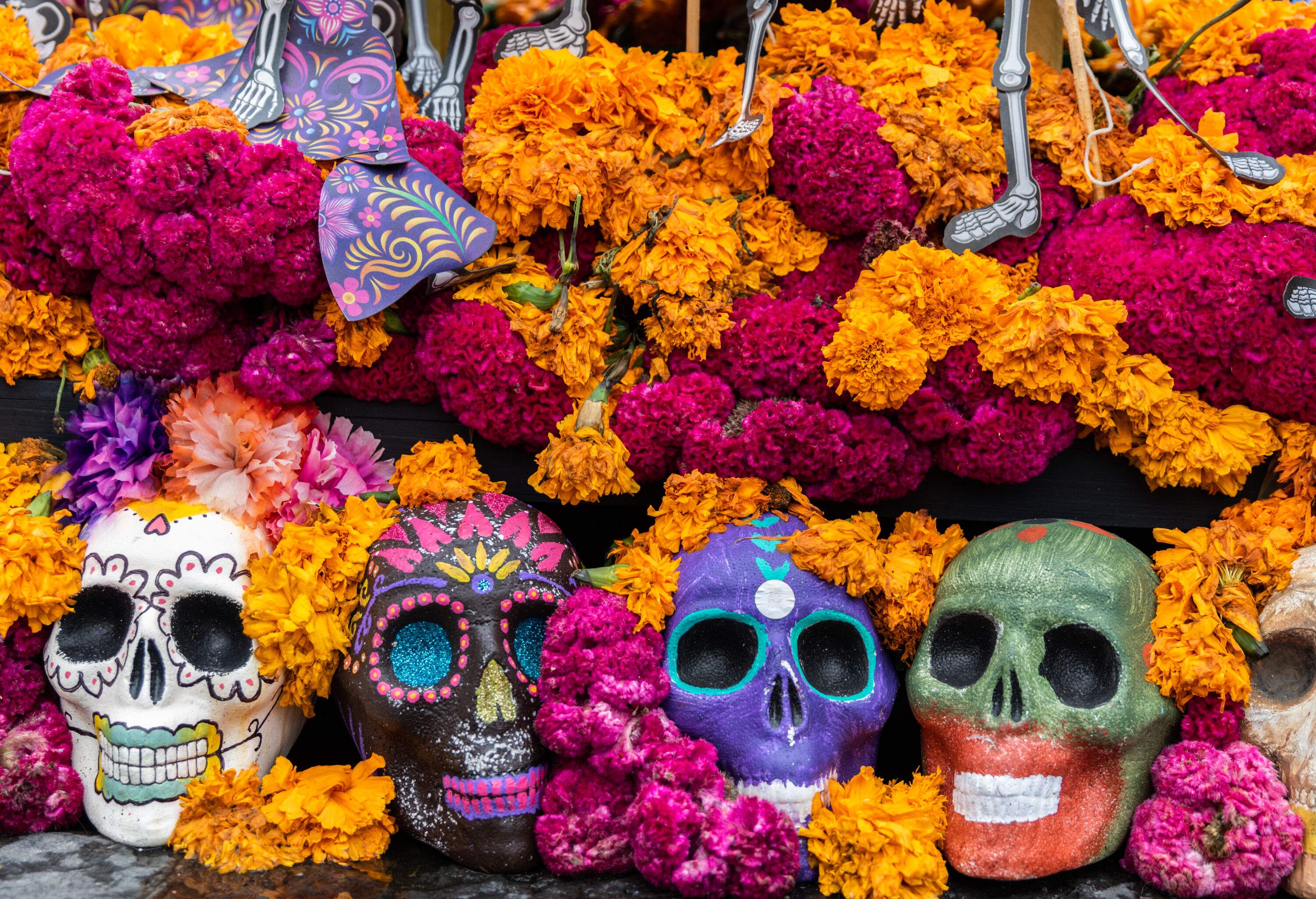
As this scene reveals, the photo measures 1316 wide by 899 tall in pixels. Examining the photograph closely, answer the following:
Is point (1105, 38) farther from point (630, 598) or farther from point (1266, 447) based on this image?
point (630, 598)

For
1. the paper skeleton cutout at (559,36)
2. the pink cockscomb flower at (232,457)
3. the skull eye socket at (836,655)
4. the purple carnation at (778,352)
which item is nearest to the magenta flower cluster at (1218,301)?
the purple carnation at (778,352)

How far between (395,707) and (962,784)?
3.31ft

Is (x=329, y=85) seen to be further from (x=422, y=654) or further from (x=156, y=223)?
(x=422, y=654)

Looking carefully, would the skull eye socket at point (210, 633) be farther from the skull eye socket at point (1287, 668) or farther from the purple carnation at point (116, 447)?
the skull eye socket at point (1287, 668)

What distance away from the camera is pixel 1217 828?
1814mm

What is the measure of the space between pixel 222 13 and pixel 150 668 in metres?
1.55

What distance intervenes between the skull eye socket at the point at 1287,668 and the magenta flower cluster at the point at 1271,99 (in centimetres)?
94

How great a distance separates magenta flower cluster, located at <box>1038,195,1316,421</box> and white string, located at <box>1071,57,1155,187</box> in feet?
0.30

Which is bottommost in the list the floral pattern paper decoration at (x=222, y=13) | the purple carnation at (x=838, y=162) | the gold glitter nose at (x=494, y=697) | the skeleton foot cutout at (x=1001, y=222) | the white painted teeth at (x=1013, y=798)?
the white painted teeth at (x=1013, y=798)

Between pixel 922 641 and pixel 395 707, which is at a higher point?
pixel 922 641

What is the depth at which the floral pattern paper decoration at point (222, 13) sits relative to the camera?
8.46 feet

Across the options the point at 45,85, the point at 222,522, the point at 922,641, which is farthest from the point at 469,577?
the point at 45,85

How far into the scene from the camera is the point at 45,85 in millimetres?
2178

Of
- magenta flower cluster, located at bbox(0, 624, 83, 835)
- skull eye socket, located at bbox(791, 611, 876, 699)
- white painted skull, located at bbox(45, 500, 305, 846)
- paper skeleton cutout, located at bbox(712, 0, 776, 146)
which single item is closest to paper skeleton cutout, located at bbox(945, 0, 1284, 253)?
paper skeleton cutout, located at bbox(712, 0, 776, 146)
